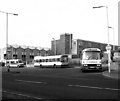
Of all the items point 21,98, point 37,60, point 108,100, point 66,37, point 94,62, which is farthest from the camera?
point 66,37

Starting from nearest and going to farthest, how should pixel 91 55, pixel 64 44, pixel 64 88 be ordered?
1. pixel 64 88
2. pixel 91 55
3. pixel 64 44

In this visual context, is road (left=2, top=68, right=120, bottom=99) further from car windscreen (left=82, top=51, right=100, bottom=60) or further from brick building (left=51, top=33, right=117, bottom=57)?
brick building (left=51, top=33, right=117, bottom=57)

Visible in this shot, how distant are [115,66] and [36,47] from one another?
95.1m

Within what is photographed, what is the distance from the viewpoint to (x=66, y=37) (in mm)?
123938

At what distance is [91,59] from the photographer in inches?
1123

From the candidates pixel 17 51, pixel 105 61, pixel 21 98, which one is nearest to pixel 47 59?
pixel 105 61

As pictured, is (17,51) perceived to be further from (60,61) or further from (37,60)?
(60,61)

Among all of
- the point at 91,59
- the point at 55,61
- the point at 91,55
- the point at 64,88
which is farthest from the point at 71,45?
the point at 64,88

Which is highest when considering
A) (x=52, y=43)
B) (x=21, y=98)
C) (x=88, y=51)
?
(x=52, y=43)

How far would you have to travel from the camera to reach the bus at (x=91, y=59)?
93.2 feet

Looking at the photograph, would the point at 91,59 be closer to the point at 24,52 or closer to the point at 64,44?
the point at 24,52

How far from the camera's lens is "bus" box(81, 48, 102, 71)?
28.4 meters

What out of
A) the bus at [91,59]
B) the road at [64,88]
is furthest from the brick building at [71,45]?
the road at [64,88]

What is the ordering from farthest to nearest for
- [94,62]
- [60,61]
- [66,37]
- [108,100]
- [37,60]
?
[66,37] < [37,60] < [60,61] < [94,62] < [108,100]
